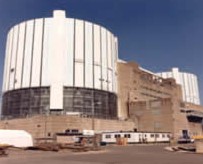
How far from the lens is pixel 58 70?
88125mm

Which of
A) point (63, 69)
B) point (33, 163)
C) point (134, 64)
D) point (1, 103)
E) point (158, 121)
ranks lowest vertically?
point (33, 163)

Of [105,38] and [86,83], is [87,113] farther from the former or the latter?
[105,38]

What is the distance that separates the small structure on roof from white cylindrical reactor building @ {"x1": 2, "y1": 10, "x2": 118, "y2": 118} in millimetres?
28621

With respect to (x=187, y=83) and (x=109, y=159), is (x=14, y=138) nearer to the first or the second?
(x=109, y=159)

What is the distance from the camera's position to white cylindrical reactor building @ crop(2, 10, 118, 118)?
87062mm

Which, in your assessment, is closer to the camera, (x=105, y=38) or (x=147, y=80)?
(x=105, y=38)

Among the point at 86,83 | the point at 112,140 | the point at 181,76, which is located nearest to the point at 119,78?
the point at 86,83

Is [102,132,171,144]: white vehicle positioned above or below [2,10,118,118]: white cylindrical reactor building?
below

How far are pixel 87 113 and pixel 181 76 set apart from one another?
330 feet

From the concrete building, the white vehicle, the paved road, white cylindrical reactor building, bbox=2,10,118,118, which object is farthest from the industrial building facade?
the paved road

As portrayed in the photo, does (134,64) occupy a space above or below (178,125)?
above

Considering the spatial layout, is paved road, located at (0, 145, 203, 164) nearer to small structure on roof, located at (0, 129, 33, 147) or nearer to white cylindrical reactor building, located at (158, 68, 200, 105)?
small structure on roof, located at (0, 129, 33, 147)

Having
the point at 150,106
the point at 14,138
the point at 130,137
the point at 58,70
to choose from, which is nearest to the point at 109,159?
the point at 14,138

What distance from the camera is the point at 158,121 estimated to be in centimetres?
9581
